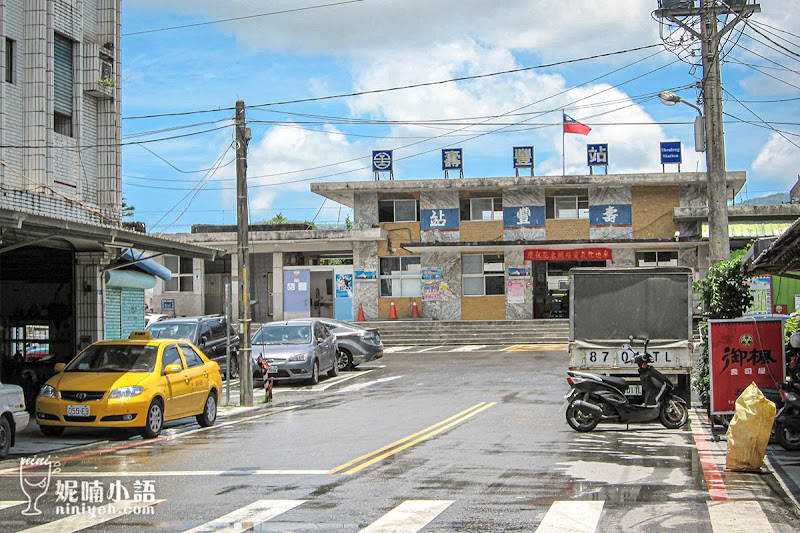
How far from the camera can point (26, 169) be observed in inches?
697

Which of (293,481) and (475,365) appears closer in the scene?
(293,481)

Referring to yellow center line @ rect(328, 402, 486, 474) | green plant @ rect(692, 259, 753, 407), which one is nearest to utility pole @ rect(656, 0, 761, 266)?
green plant @ rect(692, 259, 753, 407)

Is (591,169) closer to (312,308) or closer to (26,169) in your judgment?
(312,308)

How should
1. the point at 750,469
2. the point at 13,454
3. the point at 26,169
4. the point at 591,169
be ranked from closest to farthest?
the point at 750,469 < the point at 13,454 < the point at 26,169 < the point at 591,169

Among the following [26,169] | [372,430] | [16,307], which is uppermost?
[26,169]

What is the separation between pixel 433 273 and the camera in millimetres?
42156

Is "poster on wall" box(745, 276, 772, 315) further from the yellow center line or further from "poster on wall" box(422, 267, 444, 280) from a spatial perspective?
the yellow center line

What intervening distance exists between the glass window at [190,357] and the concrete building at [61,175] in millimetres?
2375

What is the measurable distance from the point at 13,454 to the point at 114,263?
821 centimetres

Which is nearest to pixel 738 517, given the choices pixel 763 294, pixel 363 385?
pixel 363 385

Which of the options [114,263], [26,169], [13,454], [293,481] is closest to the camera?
[293,481]

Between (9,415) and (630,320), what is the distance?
10.2m

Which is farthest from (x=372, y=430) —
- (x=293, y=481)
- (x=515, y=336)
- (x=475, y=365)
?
(x=515, y=336)

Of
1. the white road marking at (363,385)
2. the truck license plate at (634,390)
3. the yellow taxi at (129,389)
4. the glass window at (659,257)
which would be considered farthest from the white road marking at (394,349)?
the truck license plate at (634,390)
